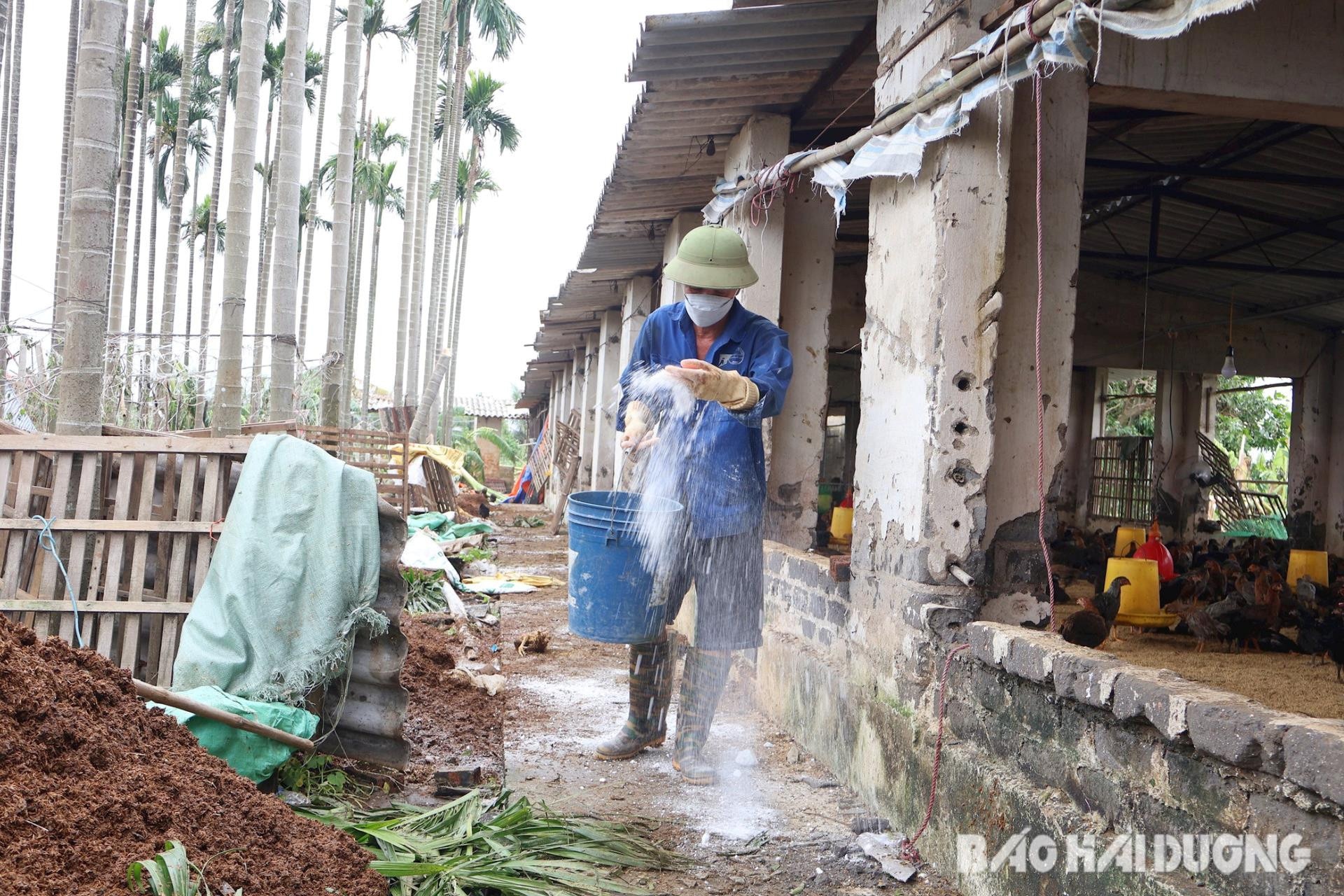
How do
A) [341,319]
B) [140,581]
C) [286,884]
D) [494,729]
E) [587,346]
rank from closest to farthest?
[286,884], [140,581], [494,729], [341,319], [587,346]

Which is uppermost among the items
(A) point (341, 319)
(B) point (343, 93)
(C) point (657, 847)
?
(B) point (343, 93)

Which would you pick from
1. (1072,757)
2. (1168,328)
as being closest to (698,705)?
(1072,757)

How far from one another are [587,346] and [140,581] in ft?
50.6

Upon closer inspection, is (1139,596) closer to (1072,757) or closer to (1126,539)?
(1126,539)

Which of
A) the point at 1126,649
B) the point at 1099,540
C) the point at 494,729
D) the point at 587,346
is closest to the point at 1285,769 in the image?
the point at 494,729

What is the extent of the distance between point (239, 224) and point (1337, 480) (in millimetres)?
12679

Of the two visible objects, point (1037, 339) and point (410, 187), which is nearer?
point (1037, 339)

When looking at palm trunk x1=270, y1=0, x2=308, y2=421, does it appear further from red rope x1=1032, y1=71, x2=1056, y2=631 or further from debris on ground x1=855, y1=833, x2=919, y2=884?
debris on ground x1=855, y1=833, x2=919, y2=884

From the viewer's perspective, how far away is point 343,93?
43.8 feet

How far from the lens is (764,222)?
254 inches

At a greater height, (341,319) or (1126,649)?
(341,319)

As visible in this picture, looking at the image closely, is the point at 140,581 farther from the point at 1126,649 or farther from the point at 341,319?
the point at 341,319

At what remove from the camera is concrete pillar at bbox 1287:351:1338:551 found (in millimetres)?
12703

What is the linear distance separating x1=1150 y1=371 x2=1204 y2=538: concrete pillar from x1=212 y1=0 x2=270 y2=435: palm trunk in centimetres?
1120
